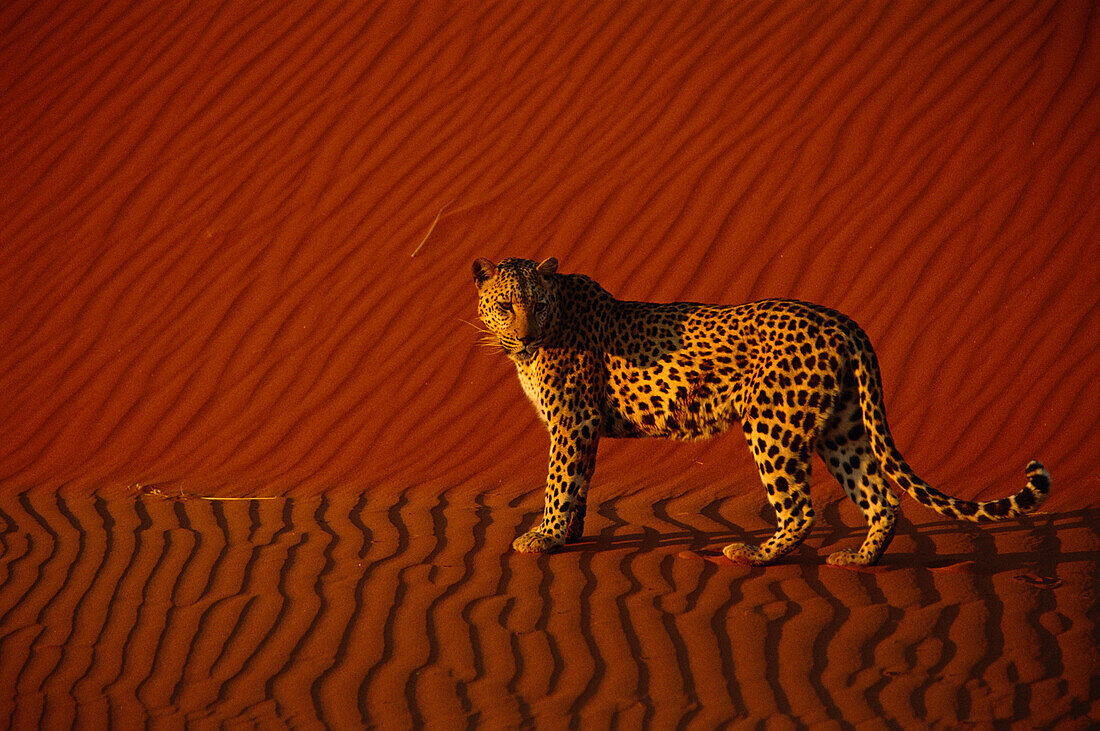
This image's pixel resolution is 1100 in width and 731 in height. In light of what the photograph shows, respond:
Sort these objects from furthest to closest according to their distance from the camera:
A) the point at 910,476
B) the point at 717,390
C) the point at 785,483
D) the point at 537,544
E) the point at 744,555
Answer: the point at 537,544 → the point at 717,390 → the point at 744,555 → the point at 785,483 → the point at 910,476

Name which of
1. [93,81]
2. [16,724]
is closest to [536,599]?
[16,724]

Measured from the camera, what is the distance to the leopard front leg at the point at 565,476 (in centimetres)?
542

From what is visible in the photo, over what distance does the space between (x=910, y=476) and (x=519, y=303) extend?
193 centimetres

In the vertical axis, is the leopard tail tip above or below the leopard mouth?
below

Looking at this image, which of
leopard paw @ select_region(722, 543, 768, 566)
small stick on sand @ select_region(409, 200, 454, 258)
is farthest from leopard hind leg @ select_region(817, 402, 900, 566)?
small stick on sand @ select_region(409, 200, 454, 258)

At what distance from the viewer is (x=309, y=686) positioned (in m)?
4.04

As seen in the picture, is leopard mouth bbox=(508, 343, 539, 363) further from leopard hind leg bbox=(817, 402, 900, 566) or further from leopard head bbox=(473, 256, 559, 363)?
leopard hind leg bbox=(817, 402, 900, 566)

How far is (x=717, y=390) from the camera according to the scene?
5234mm

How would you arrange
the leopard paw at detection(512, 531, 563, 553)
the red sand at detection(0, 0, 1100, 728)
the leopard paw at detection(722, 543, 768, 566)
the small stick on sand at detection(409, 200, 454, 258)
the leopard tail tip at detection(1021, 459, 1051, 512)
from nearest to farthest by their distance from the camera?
the red sand at detection(0, 0, 1100, 728) → the leopard tail tip at detection(1021, 459, 1051, 512) → the leopard paw at detection(722, 543, 768, 566) → the leopard paw at detection(512, 531, 563, 553) → the small stick on sand at detection(409, 200, 454, 258)

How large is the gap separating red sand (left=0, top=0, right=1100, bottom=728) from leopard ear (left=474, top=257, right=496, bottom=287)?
1.32 m

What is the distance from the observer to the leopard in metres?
4.96

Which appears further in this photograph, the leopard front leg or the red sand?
the leopard front leg

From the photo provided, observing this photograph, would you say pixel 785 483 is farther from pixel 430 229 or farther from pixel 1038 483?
pixel 430 229

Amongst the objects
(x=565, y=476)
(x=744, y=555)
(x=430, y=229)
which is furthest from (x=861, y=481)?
(x=430, y=229)
